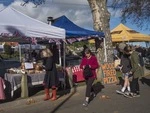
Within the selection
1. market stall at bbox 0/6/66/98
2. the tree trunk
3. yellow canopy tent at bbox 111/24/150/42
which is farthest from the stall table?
yellow canopy tent at bbox 111/24/150/42

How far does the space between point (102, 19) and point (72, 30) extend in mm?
4020

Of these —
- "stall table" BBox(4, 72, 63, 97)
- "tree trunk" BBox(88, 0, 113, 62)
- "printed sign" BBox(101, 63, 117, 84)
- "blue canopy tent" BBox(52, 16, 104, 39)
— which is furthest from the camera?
"tree trunk" BBox(88, 0, 113, 62)

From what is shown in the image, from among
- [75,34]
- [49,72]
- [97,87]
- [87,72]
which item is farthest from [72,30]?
[87,72]

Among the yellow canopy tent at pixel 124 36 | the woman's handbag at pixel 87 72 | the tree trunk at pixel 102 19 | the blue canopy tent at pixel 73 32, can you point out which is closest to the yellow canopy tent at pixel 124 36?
the yellow canopy tent at pixel 124 36

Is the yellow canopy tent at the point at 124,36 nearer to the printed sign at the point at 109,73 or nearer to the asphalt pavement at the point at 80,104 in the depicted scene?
the printed sign at the point at 109,73

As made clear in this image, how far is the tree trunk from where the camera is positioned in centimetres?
1961

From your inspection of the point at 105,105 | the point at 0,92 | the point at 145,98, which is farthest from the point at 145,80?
the point at 0,92

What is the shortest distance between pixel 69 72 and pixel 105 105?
13.7 feet

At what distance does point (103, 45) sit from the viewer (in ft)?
63.9

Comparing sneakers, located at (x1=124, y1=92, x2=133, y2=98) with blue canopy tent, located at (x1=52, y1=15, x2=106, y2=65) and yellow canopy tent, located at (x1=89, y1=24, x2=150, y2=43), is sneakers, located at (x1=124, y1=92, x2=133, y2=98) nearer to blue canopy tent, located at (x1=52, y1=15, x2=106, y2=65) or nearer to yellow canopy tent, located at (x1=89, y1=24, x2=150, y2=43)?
blue canopy tent, located at (x1=52, y1=15, x2=106, y2=65)

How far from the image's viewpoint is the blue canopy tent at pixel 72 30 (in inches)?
625

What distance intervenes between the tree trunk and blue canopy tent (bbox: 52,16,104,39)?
116 cm

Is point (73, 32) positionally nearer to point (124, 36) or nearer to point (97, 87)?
point (97, 87)

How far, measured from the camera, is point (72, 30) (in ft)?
52.9
